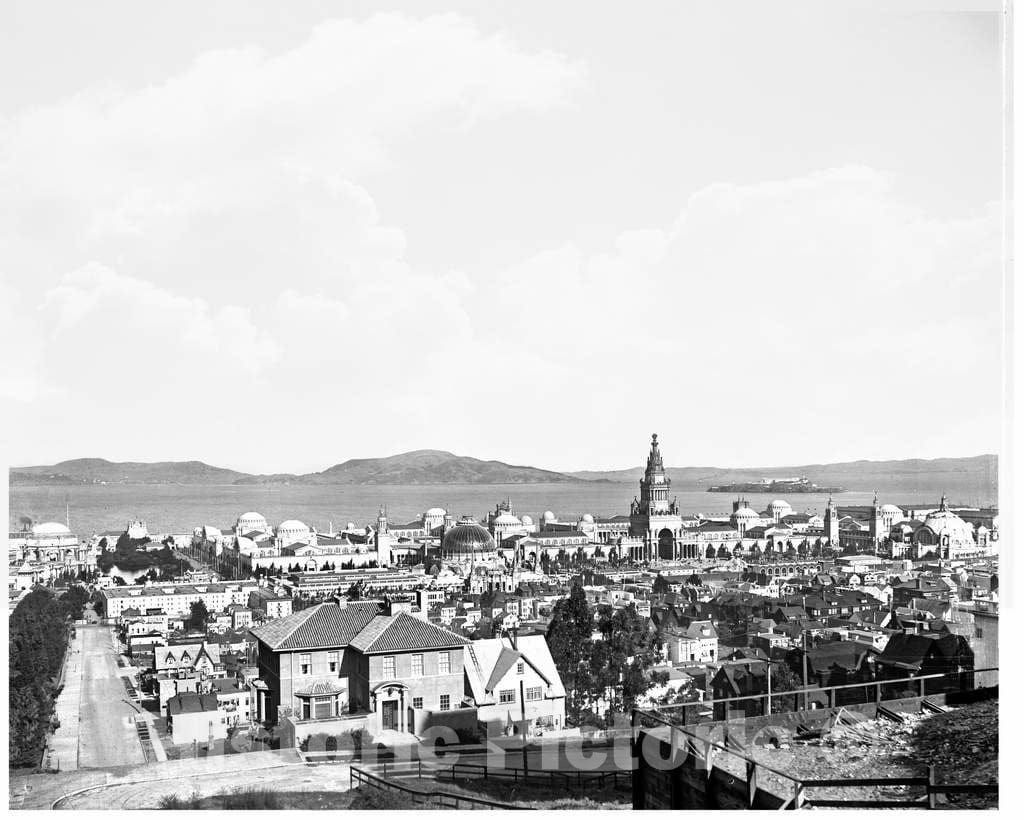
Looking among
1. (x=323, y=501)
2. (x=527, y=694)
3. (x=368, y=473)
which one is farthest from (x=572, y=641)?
(x=323, y=501)

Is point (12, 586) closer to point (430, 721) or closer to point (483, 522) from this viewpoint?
point (430, 721)

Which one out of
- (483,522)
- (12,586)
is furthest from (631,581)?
(12,586)

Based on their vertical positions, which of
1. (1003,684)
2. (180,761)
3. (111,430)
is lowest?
(180,761)

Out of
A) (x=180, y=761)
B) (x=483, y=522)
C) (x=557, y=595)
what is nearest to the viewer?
(x=180, y=761)

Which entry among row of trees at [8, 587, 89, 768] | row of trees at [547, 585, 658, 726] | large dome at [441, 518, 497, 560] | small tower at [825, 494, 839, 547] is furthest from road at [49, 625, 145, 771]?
small tower at [825, 494, 839, 547]

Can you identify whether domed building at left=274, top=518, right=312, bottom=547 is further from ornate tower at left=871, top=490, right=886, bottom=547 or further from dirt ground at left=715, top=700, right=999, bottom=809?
ornate tower at left=871, top=490, right=886, bottom=547

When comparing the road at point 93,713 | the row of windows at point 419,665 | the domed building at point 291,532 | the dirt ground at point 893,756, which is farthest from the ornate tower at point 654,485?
the road at point 93,713

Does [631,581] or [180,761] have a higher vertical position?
[631,581]

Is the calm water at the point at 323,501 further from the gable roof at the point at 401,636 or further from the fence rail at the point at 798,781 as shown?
the fence rail at the point at 798,781
